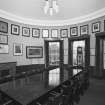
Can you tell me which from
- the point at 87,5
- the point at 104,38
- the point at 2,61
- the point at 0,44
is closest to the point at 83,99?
the point at 104,38

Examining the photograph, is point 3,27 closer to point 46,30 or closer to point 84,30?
point 46,30

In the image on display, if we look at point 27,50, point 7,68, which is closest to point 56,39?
point 27,50

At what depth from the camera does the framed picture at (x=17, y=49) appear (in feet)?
17.1

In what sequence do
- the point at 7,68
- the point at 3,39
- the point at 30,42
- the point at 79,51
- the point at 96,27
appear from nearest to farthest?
1. the point at 7,68
2. the point at 3,39
3. the point at 96,27
4. the point at 79,51
5. the point at 30,42

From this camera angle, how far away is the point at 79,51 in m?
5.64

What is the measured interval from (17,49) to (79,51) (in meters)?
3.55

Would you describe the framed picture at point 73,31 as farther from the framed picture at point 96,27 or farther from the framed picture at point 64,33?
the framed picture at point 96,27

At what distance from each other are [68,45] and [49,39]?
1.27 metres

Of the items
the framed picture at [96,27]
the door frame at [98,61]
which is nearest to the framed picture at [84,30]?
the framed picture at [96,27]

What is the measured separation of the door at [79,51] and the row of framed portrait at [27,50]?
76.4 inches

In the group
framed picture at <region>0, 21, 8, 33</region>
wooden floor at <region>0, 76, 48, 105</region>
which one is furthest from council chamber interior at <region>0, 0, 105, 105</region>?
wooden floor at <region>0, 76, 48, 105</region>

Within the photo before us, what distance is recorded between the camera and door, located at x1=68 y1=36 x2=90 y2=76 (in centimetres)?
515

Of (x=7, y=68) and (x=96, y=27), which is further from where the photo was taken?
(x=96, y=27)

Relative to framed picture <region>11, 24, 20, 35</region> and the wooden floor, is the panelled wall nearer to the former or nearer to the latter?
framed picture <region>11, 24, 20, 35</region>
